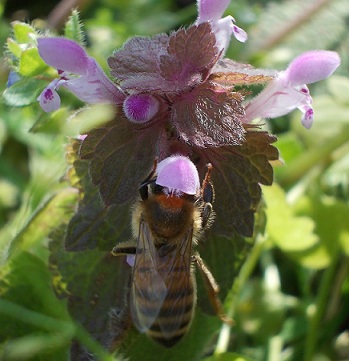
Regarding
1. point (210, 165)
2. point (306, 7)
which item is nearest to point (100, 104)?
point (210, 165)

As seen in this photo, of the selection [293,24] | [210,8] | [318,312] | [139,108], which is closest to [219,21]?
[210,8]

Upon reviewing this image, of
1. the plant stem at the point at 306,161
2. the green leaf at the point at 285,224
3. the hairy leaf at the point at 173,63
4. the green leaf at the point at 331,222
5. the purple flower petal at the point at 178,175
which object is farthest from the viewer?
the plant stem at the point at 306,161

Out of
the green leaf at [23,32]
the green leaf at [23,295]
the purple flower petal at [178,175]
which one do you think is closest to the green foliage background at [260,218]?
the green leaf at [23,295]

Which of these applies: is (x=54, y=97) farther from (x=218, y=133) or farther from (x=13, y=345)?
(x=13, y=345)

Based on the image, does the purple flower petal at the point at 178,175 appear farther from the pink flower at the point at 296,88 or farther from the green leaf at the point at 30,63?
the green leaf at the point at 30,63

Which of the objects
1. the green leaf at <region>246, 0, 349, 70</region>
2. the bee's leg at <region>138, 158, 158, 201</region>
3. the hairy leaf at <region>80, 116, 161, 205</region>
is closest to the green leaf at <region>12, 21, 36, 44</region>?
the hairy leaf at <region>80, 116, 161, 205</region>

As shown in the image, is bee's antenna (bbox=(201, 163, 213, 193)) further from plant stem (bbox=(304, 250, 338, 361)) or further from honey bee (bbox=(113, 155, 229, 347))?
plant stem (bbox=(304, 250, 338, 361))
